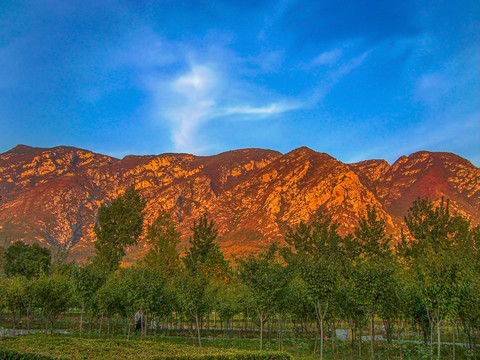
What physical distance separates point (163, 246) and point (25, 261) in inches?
1063

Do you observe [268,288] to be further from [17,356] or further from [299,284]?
[17,356]

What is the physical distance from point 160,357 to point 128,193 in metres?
55.5

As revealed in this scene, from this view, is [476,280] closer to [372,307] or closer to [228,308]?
[372,307]

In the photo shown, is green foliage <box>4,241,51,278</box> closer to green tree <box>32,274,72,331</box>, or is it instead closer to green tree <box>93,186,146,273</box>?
green tree <box>93,186,146,273</box>

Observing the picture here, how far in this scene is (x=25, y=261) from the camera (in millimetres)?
71938

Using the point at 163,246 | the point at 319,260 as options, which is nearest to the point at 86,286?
the point at 319,260

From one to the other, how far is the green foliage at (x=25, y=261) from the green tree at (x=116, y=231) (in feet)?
48.3

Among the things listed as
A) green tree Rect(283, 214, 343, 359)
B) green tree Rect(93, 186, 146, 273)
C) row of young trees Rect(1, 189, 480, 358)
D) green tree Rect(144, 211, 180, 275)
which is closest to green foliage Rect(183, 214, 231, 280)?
row of young trees Rect(1, 189, 480, 358)

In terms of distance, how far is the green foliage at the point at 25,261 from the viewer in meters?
71.3

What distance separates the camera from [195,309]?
116 ft

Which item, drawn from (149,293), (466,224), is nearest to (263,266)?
(149,293)

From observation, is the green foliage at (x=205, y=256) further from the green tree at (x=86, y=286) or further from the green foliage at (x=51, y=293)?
the green foliage at (x=51, y=293)

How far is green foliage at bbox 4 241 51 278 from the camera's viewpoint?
71312mm

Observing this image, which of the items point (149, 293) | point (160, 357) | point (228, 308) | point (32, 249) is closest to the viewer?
point (160, 357)
